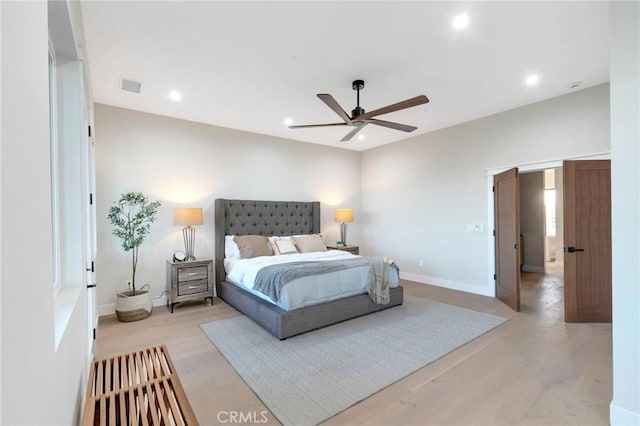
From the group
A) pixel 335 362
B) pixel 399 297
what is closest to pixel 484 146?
pixel 399 297

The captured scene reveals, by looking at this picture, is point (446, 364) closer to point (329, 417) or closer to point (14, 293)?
point (329, 417)

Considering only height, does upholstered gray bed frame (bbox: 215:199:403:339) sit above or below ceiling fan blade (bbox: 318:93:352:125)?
below

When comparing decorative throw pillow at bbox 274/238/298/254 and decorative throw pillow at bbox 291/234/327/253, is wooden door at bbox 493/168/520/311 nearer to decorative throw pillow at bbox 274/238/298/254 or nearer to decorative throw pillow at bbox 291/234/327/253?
decorative throw pillow at bbox 291/234/327/253

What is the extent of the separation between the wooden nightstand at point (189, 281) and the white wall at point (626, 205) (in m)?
4.37

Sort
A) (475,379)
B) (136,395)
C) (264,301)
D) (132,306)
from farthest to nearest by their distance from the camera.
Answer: (132,306), (264,301), (475,379), (136,395)

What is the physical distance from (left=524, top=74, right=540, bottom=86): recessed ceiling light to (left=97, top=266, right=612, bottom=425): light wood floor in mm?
2943

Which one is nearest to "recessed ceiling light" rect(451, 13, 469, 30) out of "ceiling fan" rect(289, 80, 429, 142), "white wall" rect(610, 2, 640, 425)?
"ceiling fan" rect(289, 80, 429, 142)

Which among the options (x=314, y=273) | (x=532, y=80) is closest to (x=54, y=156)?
(x=314, y=273)

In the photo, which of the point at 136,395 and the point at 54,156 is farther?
the point at 54,156

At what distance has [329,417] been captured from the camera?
6.39ft

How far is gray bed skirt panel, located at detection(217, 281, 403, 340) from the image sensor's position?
314cm

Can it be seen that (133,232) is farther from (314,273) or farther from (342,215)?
(342,215)

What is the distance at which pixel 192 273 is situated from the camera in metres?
4.25

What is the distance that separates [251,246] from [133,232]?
5.27 ft
